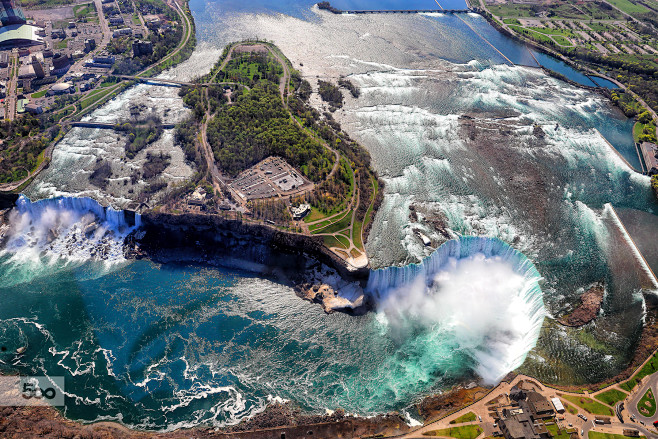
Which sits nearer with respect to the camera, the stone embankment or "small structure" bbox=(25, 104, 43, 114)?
the stone embankment

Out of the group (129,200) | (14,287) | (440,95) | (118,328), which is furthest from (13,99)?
(440,95)

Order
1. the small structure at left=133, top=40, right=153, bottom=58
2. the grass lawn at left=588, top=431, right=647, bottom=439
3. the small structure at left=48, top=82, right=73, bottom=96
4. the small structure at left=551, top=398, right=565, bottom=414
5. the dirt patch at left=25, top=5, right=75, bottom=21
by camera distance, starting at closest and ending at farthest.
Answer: the grass lawn at left=588, top=431, right=647, bottom=439, the small structure at left=551, top=398, right=565, bottom=414, the small structure at left=48, top=82, right=73, bottom=96, the small structure at left=133, top=40, right=153, bottom=58, the dirt patch at left=25, top=5, right=75, bottom=21

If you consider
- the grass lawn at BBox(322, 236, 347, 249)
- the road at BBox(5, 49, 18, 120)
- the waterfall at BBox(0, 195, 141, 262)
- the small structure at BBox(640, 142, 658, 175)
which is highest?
the small structure at BBox(640, 142, 658, 175)

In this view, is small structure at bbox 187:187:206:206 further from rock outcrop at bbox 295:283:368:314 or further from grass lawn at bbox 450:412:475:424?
grass lawn at bbox 450:412:475:424

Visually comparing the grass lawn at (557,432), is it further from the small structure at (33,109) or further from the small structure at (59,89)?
the small structure at (59,89)

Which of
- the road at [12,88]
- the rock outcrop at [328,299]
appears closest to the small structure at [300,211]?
the rock outcrop at [328,299]

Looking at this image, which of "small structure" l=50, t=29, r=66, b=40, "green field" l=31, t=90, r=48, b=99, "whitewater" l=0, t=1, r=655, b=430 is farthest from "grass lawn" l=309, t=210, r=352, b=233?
"small structure" l=50, t=29, r=66, b=40

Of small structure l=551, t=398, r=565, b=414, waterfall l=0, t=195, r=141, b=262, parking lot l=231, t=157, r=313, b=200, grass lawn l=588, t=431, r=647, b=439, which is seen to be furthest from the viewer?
parking lot l=231, t=157, r=313, b=200
